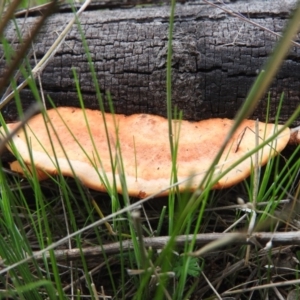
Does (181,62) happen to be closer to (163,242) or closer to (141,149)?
(141,149)

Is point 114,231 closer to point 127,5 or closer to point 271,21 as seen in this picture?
point 271,21

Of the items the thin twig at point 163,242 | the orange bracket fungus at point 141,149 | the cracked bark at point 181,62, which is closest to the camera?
the thin twig at point 163,242

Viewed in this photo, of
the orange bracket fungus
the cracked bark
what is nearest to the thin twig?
the orange bracket fungus

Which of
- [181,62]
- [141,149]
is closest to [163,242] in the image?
[141,149]

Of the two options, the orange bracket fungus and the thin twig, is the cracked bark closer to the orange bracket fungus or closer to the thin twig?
the orange bracket fungus

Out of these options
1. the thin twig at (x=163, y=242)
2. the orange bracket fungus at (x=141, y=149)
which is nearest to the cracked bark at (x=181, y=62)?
the orange bracket fungus at (x=141, y=149)

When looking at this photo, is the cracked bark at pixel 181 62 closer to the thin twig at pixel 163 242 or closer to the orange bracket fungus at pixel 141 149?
the orange bracket fungus at pixel 141 149

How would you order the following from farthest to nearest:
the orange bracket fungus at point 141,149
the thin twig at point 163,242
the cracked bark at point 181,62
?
the cracked bark at point 181,62
the orange bracket fungus at point 141,149
the thin twig at point 163,242
